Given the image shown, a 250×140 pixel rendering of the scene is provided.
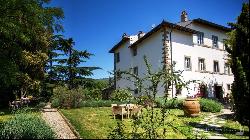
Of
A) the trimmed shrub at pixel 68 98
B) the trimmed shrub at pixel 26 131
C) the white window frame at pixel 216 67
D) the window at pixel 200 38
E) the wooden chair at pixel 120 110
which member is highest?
the window at pixel 200 38

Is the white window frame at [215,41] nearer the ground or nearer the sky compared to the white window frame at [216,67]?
nearer the sky

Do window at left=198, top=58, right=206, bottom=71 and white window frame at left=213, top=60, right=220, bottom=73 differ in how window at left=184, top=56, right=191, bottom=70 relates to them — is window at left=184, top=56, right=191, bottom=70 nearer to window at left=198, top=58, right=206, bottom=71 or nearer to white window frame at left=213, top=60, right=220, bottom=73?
window at left=198, top=58, right=206, bottom=71

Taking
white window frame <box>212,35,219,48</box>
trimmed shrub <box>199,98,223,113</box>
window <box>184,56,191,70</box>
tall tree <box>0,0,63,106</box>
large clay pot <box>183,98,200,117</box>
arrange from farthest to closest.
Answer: white window frame <box>212,35,219,48</box> → window <box>184,56,191,70</box> → trimmed shrub <box>199,98,223,113</box> → tall tree <box>0,0,63,106</box> → large clay pot <box>183,98,200,117</box>

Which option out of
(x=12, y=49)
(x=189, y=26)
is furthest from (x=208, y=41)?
(x=12, y=49)

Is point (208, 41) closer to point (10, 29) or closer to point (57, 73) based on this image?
point (57, 73)

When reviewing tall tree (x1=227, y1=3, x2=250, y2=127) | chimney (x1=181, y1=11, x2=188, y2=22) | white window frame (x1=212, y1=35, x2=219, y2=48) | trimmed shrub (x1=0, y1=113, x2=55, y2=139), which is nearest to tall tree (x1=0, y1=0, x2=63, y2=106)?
trimmed shrub (x1=0, y1=113, x2=55, y2=139)

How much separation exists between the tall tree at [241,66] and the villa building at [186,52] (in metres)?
16.2

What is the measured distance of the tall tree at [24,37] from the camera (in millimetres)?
18469

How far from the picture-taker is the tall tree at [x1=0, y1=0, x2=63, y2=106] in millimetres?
18469

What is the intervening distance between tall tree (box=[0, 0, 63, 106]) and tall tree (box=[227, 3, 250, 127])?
12579 millimetres

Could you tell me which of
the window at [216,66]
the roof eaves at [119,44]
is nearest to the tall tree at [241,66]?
the window at [216,66]

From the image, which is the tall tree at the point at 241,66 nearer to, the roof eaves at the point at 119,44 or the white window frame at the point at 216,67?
the white window frame at the point at 216,67

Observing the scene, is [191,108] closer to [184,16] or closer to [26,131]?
[26,131]

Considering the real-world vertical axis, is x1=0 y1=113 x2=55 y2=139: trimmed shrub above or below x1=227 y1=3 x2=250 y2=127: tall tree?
below
